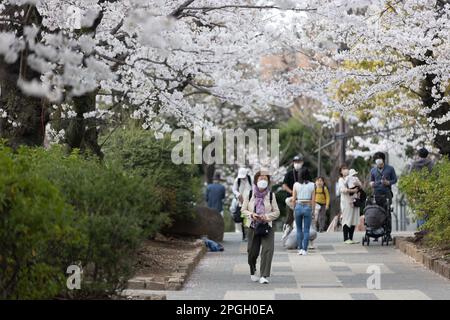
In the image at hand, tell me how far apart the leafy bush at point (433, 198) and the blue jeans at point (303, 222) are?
5.96 ft

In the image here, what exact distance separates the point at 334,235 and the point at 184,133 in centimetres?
525

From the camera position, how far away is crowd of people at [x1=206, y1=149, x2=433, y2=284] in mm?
16281

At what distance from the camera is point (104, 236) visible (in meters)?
11.4

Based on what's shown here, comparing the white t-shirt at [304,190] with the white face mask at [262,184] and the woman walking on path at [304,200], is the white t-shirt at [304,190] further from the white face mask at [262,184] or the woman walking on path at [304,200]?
the white face mask at [262,184]

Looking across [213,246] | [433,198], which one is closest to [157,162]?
[213,246]

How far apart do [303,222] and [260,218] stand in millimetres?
5169

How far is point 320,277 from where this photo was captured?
656 inches

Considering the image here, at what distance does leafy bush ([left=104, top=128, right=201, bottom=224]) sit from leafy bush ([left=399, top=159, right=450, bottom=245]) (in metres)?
4.62

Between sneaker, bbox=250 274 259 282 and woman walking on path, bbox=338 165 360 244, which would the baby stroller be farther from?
sneaker, bbox=250 274 259 282

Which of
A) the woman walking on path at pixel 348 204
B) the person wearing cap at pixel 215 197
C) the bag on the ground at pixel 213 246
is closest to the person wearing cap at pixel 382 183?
the woman walking on path at pixel 348 204

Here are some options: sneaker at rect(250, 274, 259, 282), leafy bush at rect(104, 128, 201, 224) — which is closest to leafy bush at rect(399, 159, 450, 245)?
sneaker at rect(250, 274, 259, 282)
